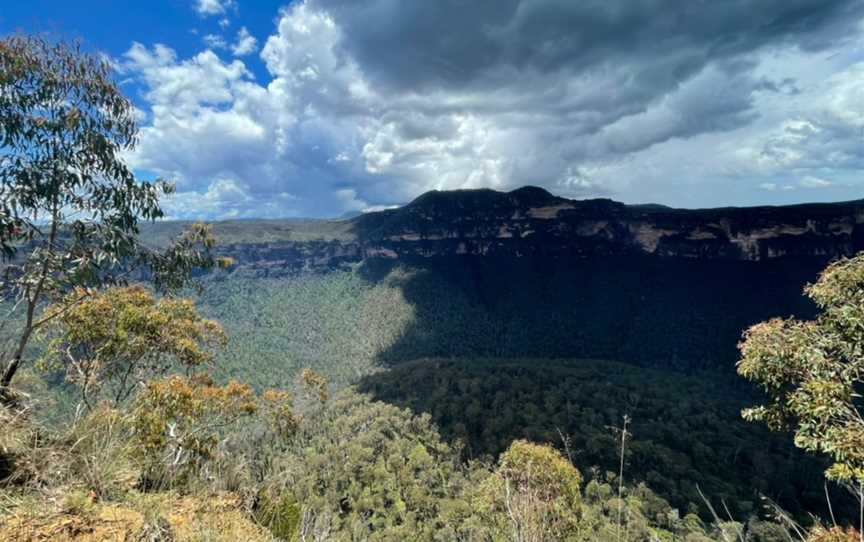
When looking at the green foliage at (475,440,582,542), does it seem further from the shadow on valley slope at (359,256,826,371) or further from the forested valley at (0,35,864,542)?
the shadow on valley slope at (359,256,826,371)

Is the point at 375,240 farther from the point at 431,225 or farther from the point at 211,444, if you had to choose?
the point at 211,444

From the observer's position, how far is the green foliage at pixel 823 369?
18.4 feet

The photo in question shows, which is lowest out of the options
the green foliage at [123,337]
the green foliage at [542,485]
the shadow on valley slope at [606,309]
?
the shadow on valley slope at [606,309]

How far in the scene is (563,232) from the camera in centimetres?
11712

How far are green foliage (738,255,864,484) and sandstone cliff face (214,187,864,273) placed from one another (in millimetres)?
99229

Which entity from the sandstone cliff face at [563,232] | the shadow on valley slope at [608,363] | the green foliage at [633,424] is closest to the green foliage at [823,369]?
the shadow on valley slope at [608,363]

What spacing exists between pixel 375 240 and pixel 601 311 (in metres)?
73.6

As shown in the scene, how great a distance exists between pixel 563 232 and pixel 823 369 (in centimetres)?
11575

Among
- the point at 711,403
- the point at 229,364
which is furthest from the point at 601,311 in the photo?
the point at 229,364

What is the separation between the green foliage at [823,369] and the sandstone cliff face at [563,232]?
3907 inches

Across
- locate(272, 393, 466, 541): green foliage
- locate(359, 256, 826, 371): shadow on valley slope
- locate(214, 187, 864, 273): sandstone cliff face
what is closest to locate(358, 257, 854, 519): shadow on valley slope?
locate(359, 256, 826, 371): shadow on valley slope

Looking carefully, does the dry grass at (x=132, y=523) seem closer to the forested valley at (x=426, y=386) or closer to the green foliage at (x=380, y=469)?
the forested valley at (x=426, y=386)

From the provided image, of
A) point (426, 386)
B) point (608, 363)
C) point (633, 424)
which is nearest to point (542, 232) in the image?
point (608, 363)

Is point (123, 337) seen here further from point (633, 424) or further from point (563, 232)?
point (563, 232)
